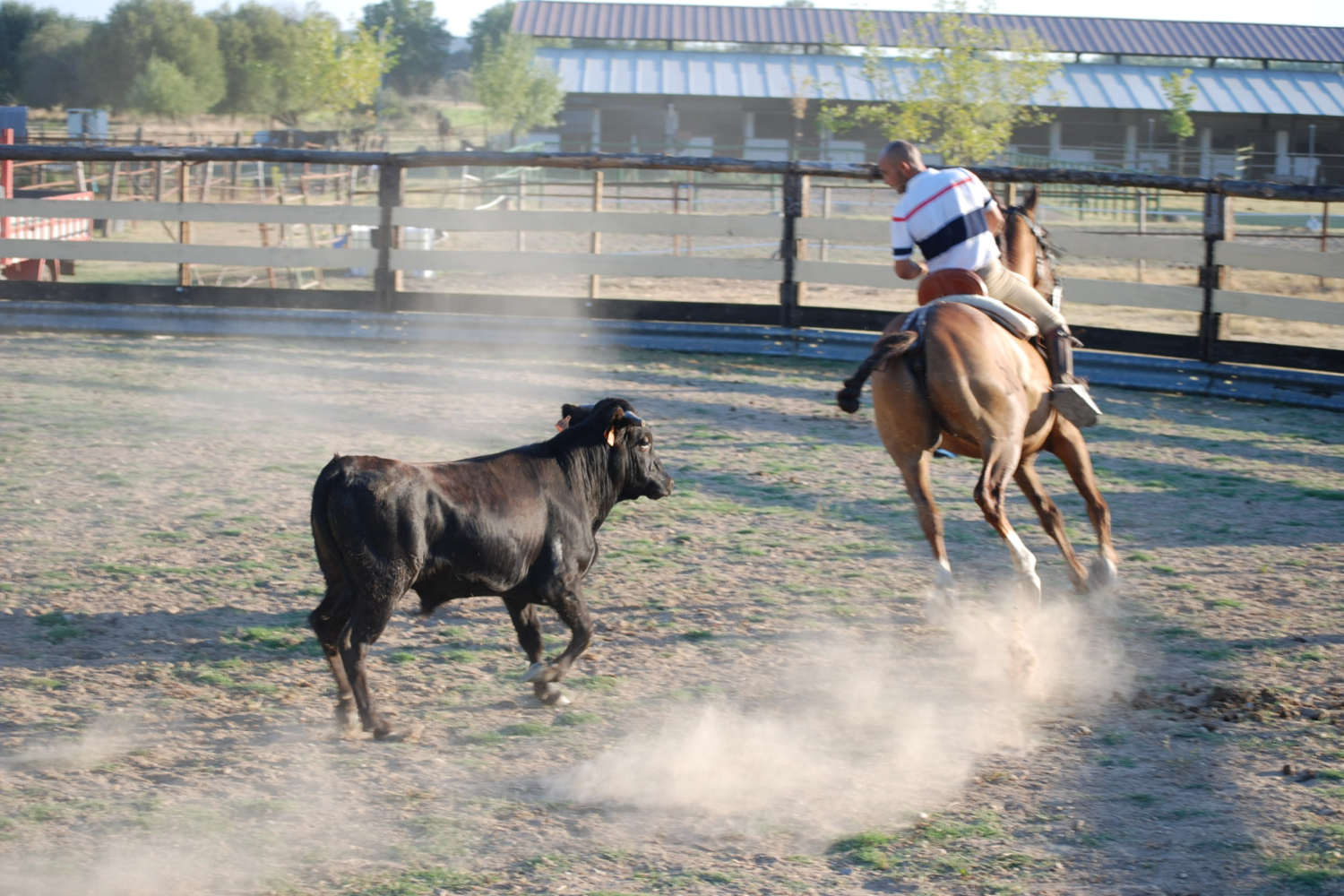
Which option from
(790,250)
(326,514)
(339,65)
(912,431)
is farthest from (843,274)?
(339,65)

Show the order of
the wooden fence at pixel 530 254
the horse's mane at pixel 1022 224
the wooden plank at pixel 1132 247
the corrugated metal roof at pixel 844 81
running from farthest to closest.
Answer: the corrugated metal roof at pixel 844 81, the wooden fence at pixel 530 254, the wooden plank at pixel 1132 247, the horse's mane at pixel 1022 224

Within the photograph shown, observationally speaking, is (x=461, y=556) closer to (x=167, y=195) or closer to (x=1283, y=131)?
(x=167, y=195)

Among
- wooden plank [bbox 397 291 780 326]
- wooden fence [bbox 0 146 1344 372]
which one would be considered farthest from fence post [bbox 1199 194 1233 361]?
wooden plank [bbox 397 291 780 326]

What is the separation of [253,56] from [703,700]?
66564mm

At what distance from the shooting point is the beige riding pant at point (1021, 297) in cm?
675

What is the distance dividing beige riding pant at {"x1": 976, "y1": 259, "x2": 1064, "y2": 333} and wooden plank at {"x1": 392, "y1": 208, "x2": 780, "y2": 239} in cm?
755

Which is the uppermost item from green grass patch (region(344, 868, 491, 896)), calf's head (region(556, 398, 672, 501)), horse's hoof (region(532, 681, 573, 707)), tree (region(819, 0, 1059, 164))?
tree (region(819, 0, 1059, 164))

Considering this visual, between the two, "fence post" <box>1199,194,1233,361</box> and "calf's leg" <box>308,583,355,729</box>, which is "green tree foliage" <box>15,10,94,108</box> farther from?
"calf's leg" <box>308,583,355,729</box>

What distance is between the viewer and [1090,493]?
6930 mm

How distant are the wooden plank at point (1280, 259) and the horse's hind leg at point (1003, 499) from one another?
7.05m

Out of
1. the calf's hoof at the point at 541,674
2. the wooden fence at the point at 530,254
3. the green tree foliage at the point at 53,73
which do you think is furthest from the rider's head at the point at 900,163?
the green tree foliage at the point at 53,73

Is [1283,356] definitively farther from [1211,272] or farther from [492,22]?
[492,22]

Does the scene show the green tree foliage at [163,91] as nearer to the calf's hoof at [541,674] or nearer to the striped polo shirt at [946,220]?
the striped polo shirt at [946,220]

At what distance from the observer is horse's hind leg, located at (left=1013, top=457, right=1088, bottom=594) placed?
666 cm
